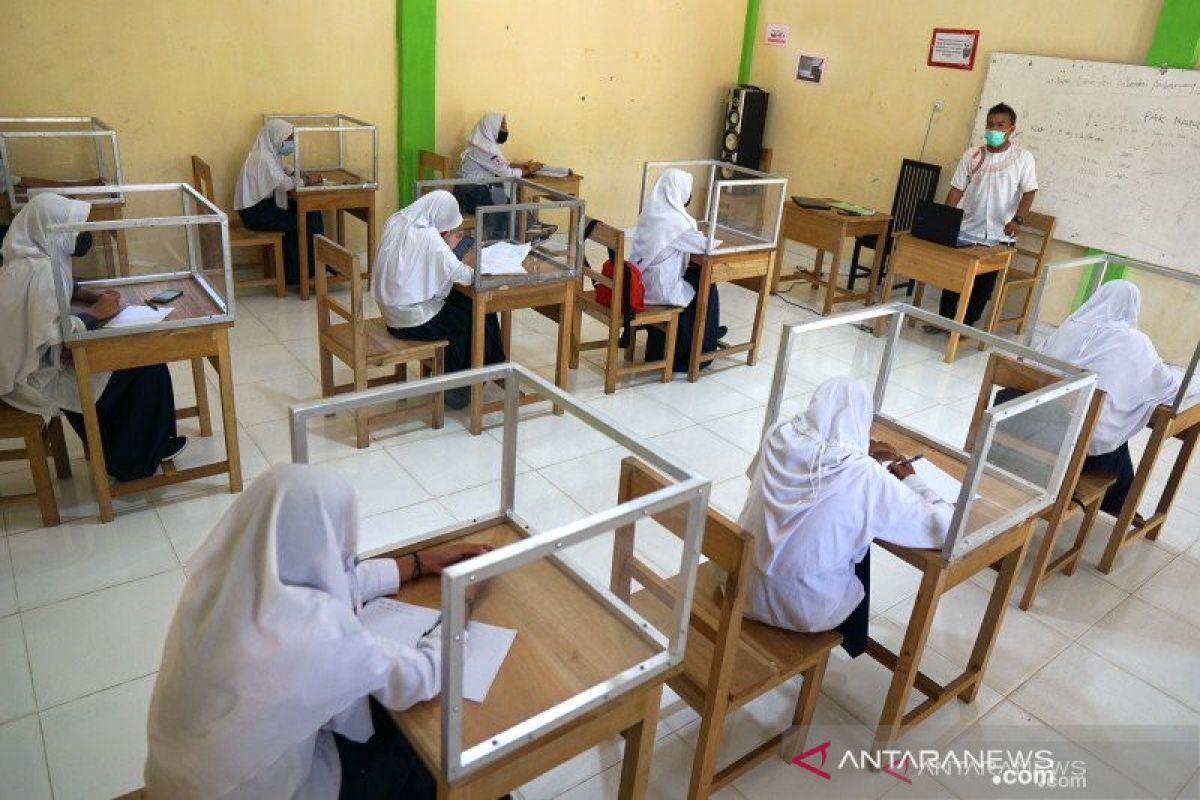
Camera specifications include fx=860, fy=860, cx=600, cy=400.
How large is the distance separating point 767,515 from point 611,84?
585cm

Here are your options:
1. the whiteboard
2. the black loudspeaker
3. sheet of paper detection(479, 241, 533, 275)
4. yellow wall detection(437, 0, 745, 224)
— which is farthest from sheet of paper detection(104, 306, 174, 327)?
the black loudspeaker

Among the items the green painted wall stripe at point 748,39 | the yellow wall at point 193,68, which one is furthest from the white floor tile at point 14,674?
the green painted wall stripe at point 748,39

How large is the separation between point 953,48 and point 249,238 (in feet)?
16.8

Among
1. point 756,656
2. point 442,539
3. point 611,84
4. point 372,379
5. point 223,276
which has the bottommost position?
point 372,379

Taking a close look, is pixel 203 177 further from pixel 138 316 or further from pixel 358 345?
pixel 138 316

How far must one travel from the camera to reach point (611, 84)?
7.20 metres

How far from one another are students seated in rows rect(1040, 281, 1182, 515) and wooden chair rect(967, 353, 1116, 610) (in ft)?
0.43

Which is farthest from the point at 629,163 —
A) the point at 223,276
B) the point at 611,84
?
the point at 223,276

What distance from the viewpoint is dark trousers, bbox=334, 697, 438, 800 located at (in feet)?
5.19

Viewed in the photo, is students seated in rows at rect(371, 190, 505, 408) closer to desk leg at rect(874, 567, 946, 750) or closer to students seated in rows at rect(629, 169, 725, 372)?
students seated in rows at rect(629, 169, 725, 372)

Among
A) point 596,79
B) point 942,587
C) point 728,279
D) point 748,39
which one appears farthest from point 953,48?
point 942,587

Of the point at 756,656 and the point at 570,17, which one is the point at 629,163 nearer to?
the point at 570,17

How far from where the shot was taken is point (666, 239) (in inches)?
173

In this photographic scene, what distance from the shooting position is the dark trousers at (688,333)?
4688 millimetres
